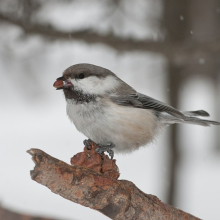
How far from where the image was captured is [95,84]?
269 cm

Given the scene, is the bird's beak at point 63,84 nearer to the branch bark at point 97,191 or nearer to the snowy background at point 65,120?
the branch bark at point 97,191

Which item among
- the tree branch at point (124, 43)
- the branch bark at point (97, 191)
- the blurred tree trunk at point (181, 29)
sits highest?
the blurred tree trunk at point (181, 29)

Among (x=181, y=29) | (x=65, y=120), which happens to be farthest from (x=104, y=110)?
(x=65, y=120)

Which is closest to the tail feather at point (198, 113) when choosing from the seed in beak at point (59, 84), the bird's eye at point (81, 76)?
A: the bird's eye at point (81, 76)

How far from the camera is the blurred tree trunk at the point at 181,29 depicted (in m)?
4.27

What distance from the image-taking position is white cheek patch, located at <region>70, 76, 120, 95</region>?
103 inches

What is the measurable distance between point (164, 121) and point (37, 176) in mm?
1618

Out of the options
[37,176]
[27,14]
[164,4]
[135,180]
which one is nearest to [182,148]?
[135,180]

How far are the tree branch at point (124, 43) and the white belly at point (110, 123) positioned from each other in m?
0.73

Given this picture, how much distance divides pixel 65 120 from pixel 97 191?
3.73 meters

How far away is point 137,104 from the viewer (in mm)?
2963

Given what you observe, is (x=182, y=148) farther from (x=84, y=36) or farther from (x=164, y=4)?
(x=84, y=36)

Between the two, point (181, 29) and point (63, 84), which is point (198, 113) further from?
point (181, 29)

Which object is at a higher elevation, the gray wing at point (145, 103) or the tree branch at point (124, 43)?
the tree branch at point (124, 43)
